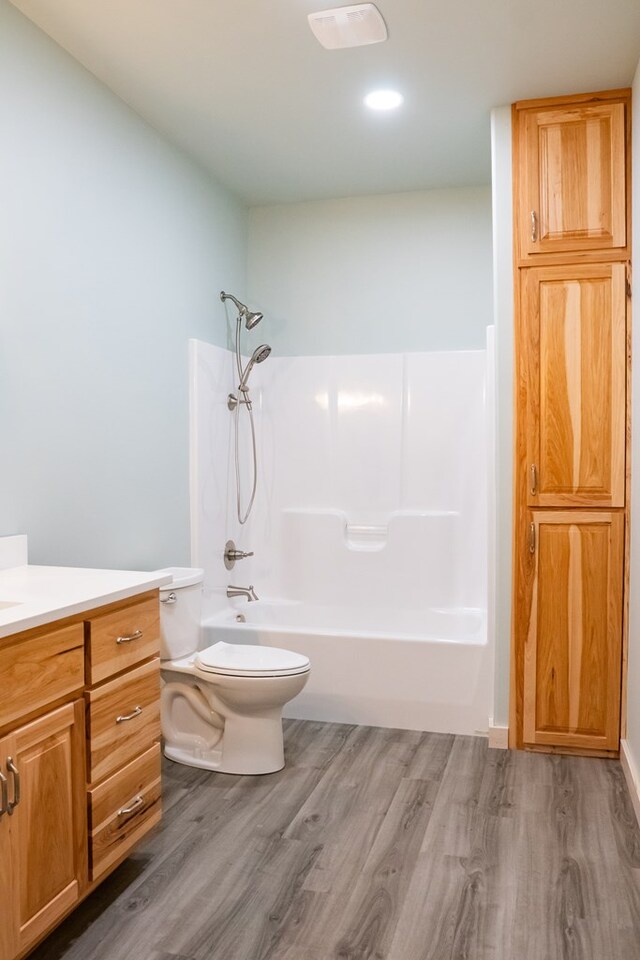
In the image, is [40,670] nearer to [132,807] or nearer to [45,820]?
[45,820]

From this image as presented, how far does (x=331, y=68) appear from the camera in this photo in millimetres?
2768

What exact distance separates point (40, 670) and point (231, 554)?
2.33 m

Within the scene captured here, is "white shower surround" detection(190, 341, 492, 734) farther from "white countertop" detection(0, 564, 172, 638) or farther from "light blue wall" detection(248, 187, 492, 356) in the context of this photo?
"white countertop" detection(0, 564, 172, 638)

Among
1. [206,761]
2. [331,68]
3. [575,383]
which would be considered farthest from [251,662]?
[331,68]

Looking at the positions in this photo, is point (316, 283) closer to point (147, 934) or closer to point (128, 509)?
point (128, 509)

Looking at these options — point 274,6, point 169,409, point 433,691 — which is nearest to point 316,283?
point 169,409

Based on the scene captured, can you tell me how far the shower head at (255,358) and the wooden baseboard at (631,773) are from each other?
7.87ft

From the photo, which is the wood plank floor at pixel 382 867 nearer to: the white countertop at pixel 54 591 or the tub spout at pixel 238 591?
the white countertop at pixel 54 591

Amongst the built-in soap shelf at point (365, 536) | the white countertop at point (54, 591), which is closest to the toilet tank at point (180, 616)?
the white countertop at point (54, 591)

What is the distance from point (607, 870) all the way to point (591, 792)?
A: 1.80 feet

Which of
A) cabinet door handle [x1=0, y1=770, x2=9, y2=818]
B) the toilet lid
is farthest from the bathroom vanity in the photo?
the toilet lid

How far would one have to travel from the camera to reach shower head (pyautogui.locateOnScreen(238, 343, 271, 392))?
3.98 m

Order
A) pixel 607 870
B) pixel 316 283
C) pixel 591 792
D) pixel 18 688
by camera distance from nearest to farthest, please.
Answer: pixel 18 688
pixel 607 870
pixel 591 792
pixel 316 283

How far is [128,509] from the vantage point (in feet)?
Result: 10.0
